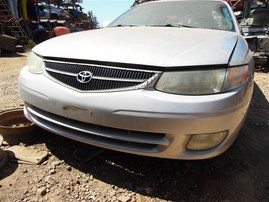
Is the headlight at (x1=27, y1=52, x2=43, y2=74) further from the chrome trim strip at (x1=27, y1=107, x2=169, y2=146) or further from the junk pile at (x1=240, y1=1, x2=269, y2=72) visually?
the junk pile at (x1=240, y1=1, x2=269, y2=72)

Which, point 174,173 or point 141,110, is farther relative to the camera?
point 174,173

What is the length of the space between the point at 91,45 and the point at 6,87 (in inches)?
114

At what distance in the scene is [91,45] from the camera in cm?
203

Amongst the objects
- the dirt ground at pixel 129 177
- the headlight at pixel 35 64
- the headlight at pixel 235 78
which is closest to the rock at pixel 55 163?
the dirt ground at pixel 129 177

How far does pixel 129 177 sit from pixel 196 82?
0.92 metres

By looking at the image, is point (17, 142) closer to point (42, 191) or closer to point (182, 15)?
point (42, 191)

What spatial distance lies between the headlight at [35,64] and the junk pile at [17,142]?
0.58 meters

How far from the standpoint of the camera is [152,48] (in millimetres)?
1891

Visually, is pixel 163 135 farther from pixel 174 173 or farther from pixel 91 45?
pixel 91 45

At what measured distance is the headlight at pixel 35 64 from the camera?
2.11 metres

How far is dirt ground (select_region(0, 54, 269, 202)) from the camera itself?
1.90m

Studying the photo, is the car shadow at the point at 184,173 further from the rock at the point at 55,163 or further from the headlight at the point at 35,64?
the headlight at the point at 35,64

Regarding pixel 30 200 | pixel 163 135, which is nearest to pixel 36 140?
pixel 30 200

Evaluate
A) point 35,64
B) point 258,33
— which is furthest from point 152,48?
point 258,33
